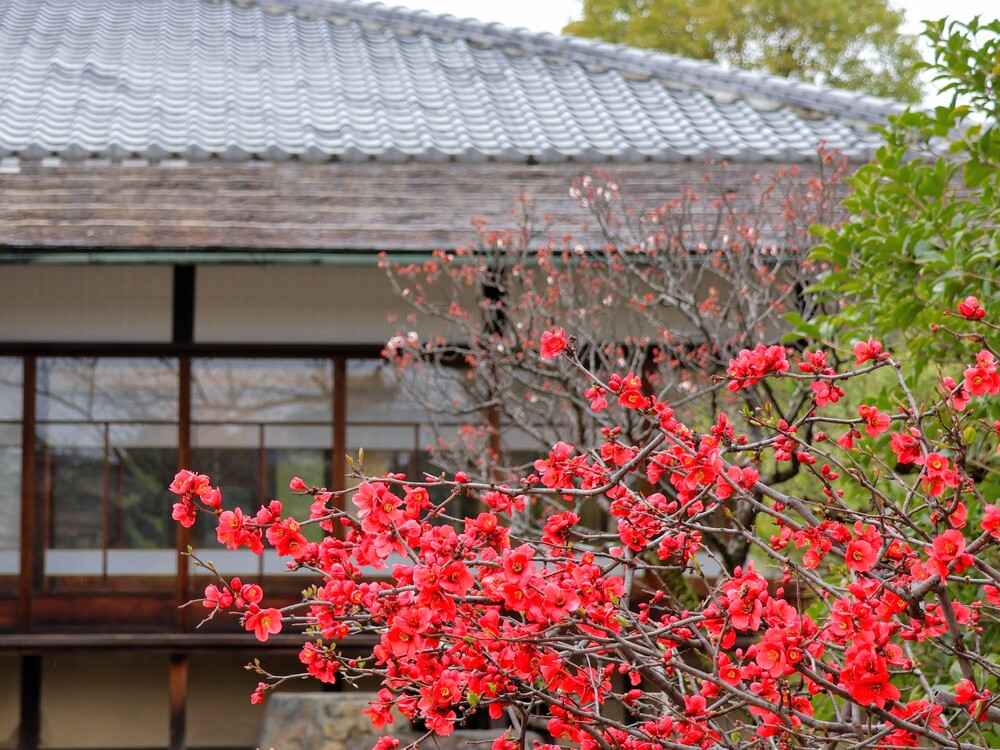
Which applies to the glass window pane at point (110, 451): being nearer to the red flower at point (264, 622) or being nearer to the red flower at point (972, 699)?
the red flower at point (264, 622)

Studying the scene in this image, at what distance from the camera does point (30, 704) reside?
6.71 m

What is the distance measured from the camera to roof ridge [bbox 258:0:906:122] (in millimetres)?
9047

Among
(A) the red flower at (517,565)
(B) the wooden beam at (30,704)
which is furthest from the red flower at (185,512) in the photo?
(B) the wooden beam at (30,704)

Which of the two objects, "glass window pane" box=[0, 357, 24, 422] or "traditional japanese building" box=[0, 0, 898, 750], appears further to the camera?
"glass window pane" box=[0, 357, 24, 422]

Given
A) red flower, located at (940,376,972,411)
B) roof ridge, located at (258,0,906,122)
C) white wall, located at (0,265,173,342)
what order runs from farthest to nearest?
roof ridge, located at (258,0,906,122), white wall, located at (0,265,173,342), red flower, located at (940,376,972,411)

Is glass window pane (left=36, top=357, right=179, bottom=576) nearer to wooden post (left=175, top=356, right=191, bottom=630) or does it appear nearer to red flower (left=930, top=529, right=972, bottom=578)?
wooden post (left=175, top=356, right=191, bottom=630)

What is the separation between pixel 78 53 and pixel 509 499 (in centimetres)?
822

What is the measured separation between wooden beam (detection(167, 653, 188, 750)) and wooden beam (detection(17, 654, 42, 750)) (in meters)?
0.79

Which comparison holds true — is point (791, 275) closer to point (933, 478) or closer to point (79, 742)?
point (933, 478)

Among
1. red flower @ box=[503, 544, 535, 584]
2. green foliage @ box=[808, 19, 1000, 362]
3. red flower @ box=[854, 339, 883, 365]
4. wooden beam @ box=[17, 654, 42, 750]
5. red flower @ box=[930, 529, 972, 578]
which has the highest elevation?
green foliage @ box=[808, 19, 1000, 362]

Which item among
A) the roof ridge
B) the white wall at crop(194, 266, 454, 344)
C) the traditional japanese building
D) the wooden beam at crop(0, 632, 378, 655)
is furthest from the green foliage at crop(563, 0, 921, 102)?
the wooden beam at crop(0, 632, 378, 655)

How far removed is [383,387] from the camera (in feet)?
22.3

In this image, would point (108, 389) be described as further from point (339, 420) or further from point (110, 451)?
point (339, 420)

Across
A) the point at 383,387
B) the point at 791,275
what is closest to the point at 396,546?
the point at 791,275
